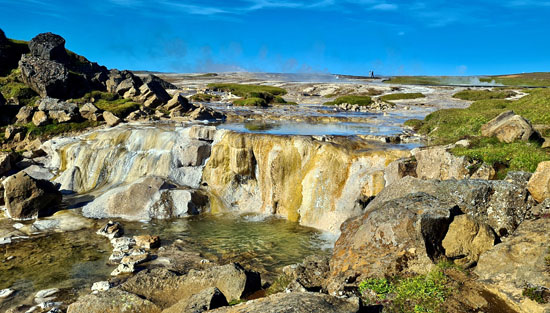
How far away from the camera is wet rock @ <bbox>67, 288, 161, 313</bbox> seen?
10.3 m

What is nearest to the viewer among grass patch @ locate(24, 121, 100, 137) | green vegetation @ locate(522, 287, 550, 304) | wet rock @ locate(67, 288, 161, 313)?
green vegetation @ locate(522, 287, 550, 304)

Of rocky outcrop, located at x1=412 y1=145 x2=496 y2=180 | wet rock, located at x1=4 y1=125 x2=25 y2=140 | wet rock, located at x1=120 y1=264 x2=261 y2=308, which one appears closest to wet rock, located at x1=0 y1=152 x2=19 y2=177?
wet rock, located at x1=4 y1=125 x2=25 y2=140

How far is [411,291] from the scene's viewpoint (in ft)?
31.5

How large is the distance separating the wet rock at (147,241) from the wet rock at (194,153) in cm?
899

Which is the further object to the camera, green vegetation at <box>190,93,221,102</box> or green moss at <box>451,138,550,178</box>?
green vegetation at <box>190,93,221,102</box>

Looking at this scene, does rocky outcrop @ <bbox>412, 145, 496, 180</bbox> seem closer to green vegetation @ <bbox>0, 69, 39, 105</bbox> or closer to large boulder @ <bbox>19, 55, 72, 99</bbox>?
large boulder @ <bbox>19, 55, 72, 99</bbox>

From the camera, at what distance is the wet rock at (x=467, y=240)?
11.2 metres

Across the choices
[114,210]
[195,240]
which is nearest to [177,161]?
[114,210]

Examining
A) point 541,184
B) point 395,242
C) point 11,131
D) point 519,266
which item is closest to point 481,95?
point 541,184

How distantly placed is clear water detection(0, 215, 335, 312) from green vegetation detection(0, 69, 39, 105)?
1113 inches

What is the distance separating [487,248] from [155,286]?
1000 cm

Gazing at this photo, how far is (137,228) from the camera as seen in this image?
20812 mm

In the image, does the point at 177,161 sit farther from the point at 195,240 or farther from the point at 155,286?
the point at 155,286

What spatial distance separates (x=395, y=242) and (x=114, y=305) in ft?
26.6
